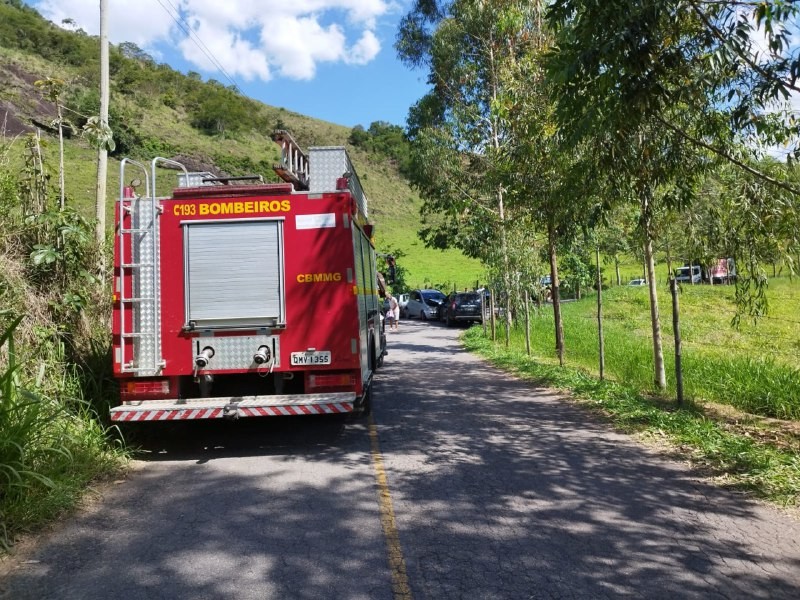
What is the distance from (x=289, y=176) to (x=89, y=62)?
2545 inches

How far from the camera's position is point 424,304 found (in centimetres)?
3625

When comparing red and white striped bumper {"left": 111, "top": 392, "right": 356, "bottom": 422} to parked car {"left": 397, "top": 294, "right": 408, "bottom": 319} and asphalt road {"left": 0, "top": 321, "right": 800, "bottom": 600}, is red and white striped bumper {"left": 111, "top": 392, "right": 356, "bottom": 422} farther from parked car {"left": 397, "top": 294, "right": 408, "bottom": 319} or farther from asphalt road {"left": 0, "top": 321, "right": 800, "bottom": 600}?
parked car {"left": 397, "top": 294, "right": 408, "bottom": 319}

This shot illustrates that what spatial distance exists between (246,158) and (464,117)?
166 feet

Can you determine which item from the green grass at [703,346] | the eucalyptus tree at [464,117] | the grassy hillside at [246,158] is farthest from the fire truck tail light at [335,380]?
the grassy hillside at [246,158]

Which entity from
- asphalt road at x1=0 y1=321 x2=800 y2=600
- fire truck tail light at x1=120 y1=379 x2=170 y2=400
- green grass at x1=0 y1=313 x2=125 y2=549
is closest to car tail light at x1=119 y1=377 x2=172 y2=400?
fire truck tail light at x1=120 y1=379 x2=170 y2=400

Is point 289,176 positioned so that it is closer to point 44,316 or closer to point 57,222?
point 57,222

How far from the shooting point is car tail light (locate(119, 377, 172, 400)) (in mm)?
7055

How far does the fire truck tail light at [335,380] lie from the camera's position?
7.23 m

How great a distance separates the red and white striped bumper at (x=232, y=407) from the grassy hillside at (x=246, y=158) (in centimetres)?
2492

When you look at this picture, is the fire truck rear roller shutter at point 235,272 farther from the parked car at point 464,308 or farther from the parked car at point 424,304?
the parked car at point 424,304

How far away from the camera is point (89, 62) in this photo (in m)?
63.1

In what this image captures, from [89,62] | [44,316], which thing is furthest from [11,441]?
[89,62]

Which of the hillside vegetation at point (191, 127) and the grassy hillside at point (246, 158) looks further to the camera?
the hillside vegetation at point (191, 127)

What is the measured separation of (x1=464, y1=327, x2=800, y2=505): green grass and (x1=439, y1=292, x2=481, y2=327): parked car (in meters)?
17.4
